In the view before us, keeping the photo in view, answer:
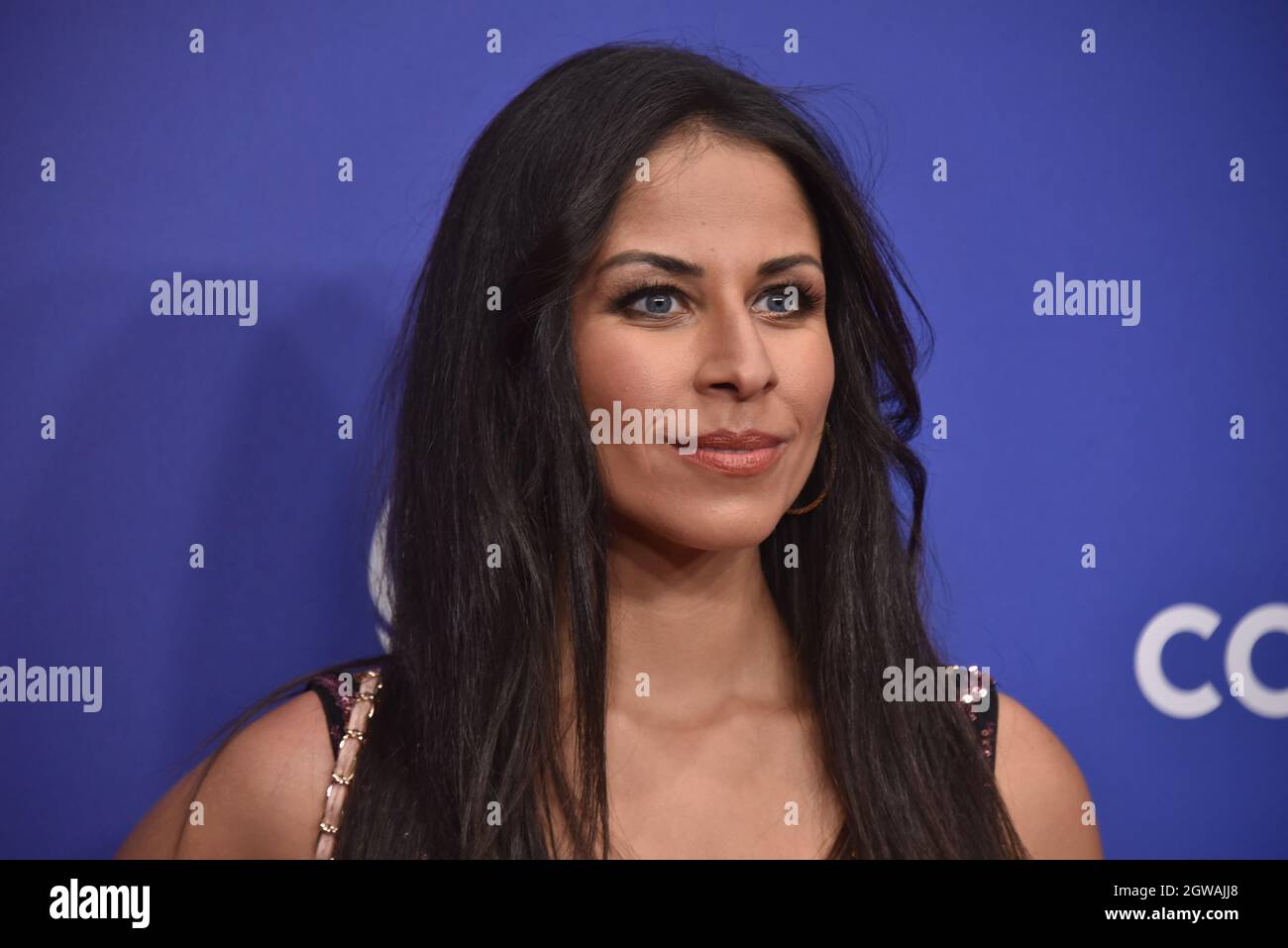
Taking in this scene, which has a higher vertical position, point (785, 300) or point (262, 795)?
point (785, 300)

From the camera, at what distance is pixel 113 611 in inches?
85.6

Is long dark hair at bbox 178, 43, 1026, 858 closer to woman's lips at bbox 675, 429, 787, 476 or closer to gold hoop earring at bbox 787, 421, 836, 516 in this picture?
gold hoop earring at bbox 787, 421, 836, 516

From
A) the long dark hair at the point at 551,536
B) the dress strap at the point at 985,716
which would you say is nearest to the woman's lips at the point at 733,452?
the long dark hair at the point at 551,536

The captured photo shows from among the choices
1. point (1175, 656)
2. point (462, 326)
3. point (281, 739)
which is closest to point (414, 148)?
point (462, 326)

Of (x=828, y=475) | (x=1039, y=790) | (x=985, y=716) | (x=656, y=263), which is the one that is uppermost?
(x=656, y=263)

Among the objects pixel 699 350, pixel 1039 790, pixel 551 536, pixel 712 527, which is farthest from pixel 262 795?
pixel 1039 790

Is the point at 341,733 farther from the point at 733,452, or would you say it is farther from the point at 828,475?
the point at 828,475

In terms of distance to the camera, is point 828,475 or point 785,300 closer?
point 785,300

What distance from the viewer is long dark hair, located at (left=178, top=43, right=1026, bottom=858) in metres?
1.70

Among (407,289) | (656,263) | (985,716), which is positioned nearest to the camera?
(656,263)

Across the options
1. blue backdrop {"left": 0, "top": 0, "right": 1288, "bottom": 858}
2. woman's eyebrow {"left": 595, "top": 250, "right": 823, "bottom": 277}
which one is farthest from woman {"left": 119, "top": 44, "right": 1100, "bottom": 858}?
blue backdrop {"left": 0, "top": 0, "right": 1288, "bottom": 858}

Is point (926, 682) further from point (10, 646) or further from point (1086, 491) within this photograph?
point (10, 646)

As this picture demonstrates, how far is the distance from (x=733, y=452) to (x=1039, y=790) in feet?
2.23

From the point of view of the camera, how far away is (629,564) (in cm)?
181
